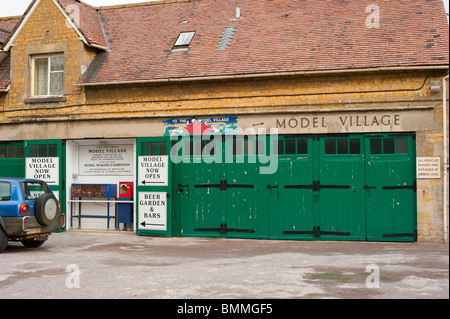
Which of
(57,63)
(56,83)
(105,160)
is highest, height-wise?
(57,63)

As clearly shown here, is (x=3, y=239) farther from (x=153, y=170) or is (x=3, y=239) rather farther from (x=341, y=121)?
(x=341, y=121)

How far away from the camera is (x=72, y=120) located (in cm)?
1725

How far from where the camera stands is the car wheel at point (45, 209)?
1262 centimetres

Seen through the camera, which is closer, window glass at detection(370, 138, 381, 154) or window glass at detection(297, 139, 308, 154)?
window glass at detection(370, 138, 381, 154)

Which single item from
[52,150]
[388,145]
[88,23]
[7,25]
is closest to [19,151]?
[52,150]

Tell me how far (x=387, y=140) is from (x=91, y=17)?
411 inches

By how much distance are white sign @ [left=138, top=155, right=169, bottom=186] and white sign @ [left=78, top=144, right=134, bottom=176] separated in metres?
0.93

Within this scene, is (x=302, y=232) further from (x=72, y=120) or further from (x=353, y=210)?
(x=72, y=120)

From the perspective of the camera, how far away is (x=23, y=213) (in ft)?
Result: 40.7

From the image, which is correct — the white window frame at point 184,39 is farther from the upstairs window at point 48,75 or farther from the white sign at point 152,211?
the white sign at point 152,211

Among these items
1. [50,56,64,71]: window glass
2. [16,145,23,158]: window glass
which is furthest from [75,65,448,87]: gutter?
[16,145,23,158]: window glass

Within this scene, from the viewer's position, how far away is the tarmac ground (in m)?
8.00

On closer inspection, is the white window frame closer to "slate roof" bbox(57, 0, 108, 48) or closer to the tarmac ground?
"slate roof" bbox(57, 0, 108, 48)

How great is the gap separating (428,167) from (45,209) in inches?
364
